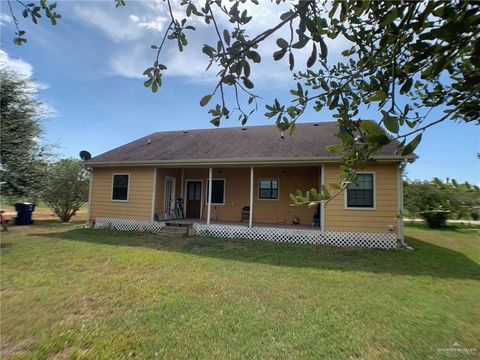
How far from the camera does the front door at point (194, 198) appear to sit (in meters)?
15.2

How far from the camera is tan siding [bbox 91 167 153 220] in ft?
43.2

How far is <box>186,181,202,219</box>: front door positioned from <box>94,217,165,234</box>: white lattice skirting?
276cm

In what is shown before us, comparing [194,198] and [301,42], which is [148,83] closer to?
[301,42]

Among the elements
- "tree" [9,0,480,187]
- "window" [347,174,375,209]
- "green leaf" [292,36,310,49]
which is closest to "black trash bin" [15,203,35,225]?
"tree" [9,0,480,187]

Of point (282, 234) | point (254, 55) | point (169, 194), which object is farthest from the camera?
point (169, 194)

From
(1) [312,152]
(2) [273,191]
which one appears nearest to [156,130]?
(2) [273,191]

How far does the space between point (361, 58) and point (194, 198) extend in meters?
13.9

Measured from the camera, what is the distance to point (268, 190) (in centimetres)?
1380

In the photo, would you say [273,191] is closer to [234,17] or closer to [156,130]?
[156,130]

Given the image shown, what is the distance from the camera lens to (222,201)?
14586 millimetres

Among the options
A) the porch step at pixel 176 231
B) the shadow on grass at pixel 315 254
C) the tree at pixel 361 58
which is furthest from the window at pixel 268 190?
the tree at pixel 361 58

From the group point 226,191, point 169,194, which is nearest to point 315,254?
point 226,191

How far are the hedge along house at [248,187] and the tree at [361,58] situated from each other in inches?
320

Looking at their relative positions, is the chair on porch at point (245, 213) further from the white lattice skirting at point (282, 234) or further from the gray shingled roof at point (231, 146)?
the gray shingled roof at point (231, 146)
